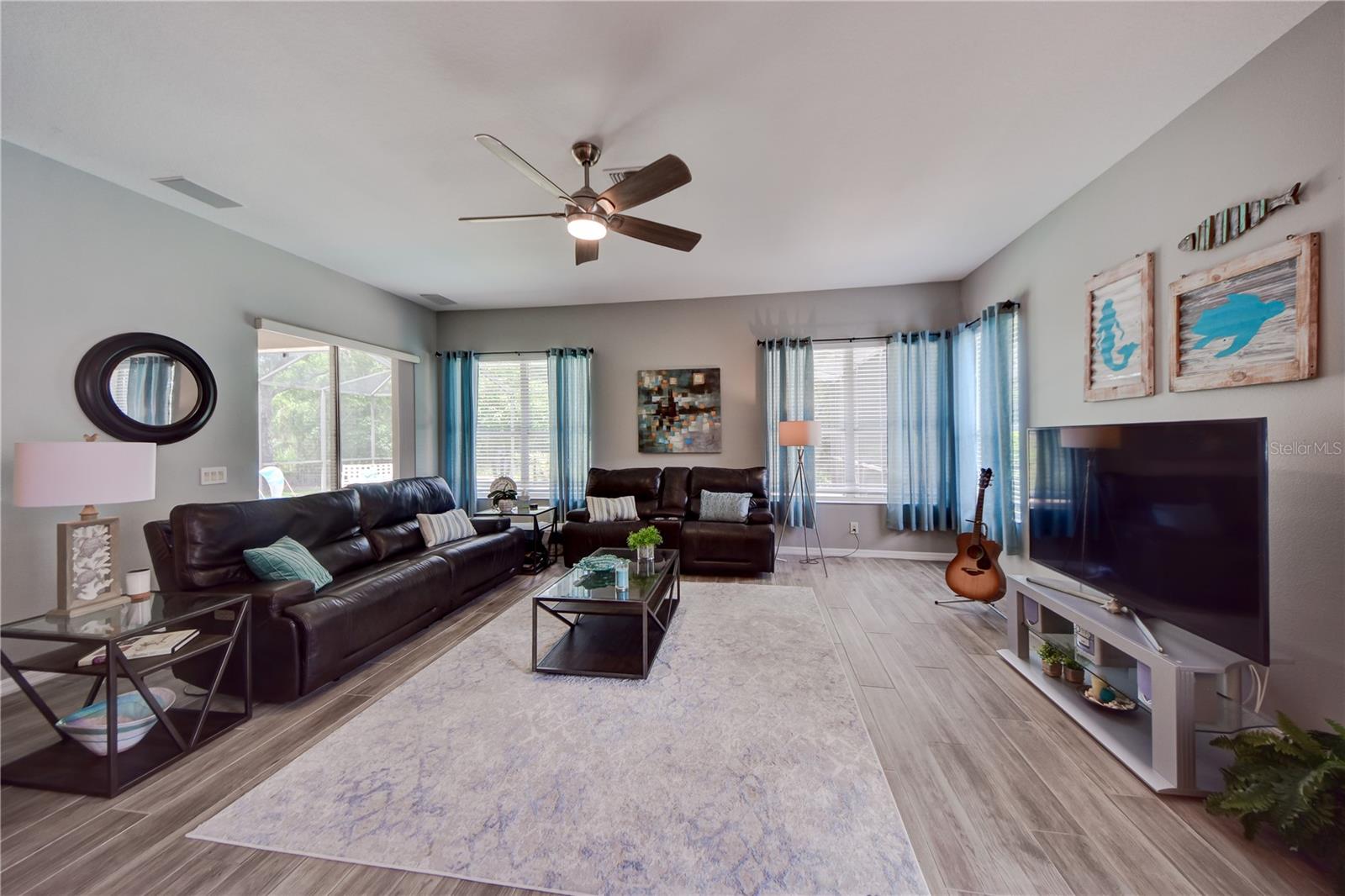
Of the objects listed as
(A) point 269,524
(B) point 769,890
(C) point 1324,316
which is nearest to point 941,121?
(C) point 1324,316

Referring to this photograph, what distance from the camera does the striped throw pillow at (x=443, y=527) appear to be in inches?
150

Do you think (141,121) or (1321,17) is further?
(141,121)

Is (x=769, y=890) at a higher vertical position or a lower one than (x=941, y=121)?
lower

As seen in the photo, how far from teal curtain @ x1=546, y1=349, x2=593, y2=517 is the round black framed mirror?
288cm

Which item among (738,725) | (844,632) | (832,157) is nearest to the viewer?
(738,725)

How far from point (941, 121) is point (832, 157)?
1.73 ft

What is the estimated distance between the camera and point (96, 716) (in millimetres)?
1806

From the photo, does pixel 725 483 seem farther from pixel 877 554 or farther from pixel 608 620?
pixel 608 620

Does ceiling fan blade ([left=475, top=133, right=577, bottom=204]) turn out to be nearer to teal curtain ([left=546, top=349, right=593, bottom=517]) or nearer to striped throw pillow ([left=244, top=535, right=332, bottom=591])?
striped throw pillow ([left=244, top=535, right=332, bottom=591])

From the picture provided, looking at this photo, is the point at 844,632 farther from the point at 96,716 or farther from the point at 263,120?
the point at 263,120

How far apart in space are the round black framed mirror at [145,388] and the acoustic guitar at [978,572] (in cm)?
543

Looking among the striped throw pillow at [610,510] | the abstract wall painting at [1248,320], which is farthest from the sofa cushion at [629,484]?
the abstract wall painting at [1248,320]

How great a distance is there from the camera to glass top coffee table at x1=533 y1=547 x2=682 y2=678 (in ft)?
8.23

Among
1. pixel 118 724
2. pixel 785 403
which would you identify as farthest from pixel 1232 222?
pixel 118 724
